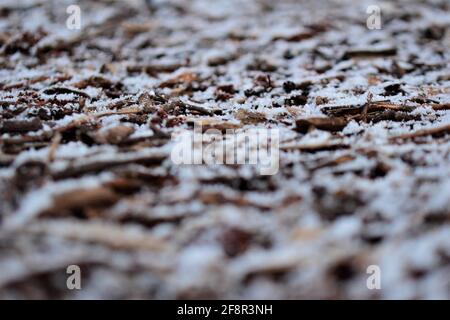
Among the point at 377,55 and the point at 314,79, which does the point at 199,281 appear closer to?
the point at 314,79

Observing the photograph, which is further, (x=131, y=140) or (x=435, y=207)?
(x=131, y=140)

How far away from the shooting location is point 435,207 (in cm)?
85

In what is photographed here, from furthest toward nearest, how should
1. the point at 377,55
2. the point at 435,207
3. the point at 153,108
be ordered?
1. the point at 377,55
2. the point at 153,108
3. the point at 435,207

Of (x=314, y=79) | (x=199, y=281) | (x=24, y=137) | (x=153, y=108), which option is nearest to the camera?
(x=199, y=281)

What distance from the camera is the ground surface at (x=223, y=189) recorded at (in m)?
0.75

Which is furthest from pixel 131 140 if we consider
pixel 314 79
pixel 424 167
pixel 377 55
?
pixel 377 55

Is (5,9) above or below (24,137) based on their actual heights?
above

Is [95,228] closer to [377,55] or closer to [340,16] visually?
[377,55]

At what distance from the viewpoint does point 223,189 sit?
36.9 inches

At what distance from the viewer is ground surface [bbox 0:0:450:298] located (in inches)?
29.6

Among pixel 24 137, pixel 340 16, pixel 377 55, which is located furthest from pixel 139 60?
pixel 340 16

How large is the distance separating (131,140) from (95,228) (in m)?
0.38
